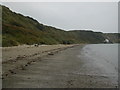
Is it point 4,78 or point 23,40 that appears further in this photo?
point 23,40

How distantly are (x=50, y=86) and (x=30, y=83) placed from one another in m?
1.07

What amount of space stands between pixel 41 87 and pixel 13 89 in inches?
49.3

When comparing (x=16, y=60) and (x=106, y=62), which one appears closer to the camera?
(x=16, y=60)

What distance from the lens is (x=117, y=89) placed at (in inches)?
455

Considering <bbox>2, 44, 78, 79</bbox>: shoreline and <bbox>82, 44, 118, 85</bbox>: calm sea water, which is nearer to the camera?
<bbox>2, 44, 78, 79</bbox>: shoreline

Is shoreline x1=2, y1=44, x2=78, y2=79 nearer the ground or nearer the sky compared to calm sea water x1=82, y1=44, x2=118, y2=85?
nearer the sky

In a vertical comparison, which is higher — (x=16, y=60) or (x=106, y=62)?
(x=16, y=60)

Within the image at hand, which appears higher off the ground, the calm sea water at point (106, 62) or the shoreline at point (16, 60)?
the shoreline at point (16, 60)

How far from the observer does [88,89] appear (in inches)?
444

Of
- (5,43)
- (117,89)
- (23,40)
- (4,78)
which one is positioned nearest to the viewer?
(117,89)

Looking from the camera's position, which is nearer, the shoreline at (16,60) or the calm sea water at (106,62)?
the shoreline at (16,60)

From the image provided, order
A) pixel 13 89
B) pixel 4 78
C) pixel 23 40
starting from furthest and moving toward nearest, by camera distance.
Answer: pixel 23 40 < pixel 4 78 < pixel 13 89

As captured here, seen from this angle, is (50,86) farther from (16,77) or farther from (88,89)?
(16,77)

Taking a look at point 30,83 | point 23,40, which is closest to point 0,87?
point 30,83
